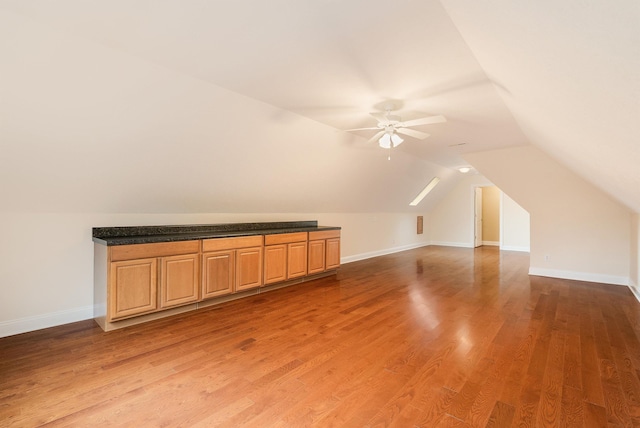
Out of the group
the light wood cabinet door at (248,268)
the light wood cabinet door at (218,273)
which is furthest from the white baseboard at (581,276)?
the light wood cabinet door at (218,273)

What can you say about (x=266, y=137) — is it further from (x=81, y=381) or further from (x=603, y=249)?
(x=603, y=249)

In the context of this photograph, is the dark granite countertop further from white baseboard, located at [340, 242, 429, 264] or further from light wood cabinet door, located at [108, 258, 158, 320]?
white baseboard, located at [340, 242, 429, 264]

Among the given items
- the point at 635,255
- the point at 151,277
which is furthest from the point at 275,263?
the point at 635,255

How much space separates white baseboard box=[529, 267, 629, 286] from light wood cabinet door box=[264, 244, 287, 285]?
15.7 feet

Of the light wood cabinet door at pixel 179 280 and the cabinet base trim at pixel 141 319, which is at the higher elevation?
the light wood cabinet door at pixel 179 280

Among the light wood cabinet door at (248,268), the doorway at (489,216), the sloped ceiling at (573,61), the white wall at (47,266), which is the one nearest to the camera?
the sloped ceiling at (573,61)

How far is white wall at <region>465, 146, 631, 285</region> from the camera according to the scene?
195 inches

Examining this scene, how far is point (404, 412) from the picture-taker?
72.1 inches

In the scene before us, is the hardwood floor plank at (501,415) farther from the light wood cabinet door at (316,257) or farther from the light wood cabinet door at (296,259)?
the light wood cabinet door at (316,257)

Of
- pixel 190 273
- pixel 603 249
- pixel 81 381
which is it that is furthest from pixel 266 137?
pixel 603 249

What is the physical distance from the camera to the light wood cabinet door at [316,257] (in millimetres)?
5164

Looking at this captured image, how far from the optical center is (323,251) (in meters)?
5.41

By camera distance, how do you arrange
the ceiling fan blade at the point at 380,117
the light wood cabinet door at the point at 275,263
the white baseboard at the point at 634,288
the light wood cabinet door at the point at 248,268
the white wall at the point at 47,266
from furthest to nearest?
1. the light wood cabinet door at the point at 275,263
2. the white baseboard at the point at 634,288
3. the light wood cabinet door at the point at 248,268
4. the ceiling fan blade at the point at 380,117
5. the white wall at the point at 47,266

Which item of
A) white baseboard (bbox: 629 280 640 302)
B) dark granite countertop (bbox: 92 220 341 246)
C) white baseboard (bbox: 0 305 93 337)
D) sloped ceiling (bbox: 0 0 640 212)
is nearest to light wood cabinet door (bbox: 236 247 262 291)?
dark granite countertop (bbox: 92 220 341 246)
